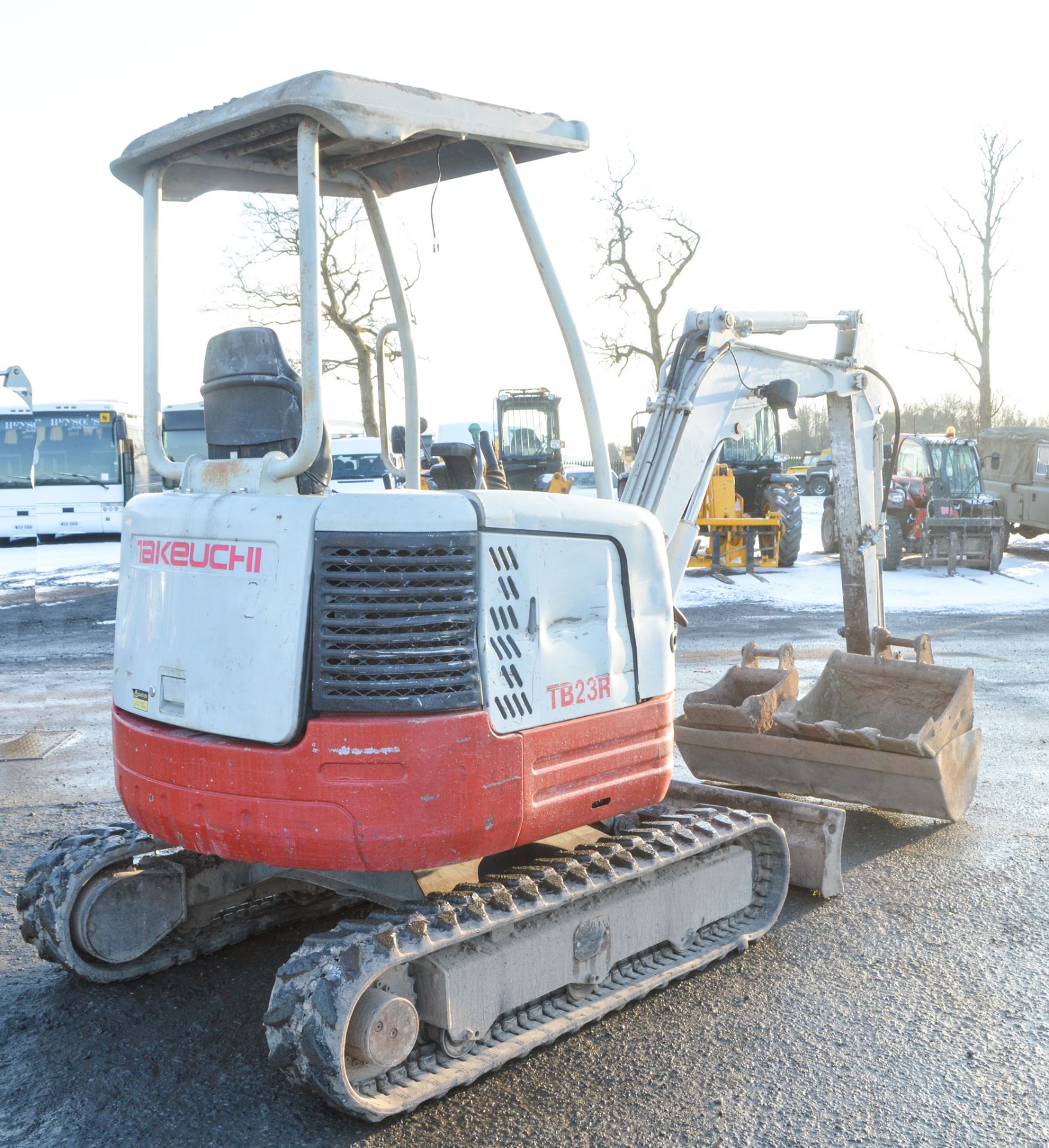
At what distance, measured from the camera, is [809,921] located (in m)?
4.79

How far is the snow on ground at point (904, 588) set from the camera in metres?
15.8

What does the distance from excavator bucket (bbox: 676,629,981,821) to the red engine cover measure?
248 centimetres

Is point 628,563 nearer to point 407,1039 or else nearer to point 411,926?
point 411,926

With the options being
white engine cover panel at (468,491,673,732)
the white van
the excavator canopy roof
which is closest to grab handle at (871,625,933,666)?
white engine cover panel at (468,491,673,732)

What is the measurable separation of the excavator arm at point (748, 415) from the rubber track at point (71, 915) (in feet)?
7.93

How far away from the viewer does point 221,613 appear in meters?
3.48

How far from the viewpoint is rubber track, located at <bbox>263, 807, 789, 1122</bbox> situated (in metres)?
3.21

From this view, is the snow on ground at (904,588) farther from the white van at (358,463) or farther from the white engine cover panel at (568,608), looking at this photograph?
the white engine cover panel at (568,608)

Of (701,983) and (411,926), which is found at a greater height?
(411,926)

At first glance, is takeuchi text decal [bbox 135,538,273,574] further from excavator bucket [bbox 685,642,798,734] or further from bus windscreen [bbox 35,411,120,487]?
bus windscreen [bbox 35,411,120,487]

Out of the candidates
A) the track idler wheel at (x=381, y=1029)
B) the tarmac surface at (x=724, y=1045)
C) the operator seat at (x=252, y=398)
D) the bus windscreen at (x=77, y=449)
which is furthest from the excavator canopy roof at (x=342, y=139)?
the bus windscreen at (x=77, y=449)

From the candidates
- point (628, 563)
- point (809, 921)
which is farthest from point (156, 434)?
point (809, 921)

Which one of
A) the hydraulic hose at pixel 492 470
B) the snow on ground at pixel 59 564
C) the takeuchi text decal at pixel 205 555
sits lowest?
the snow on ground at pixel 59 564

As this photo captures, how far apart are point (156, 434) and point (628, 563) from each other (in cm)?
170
